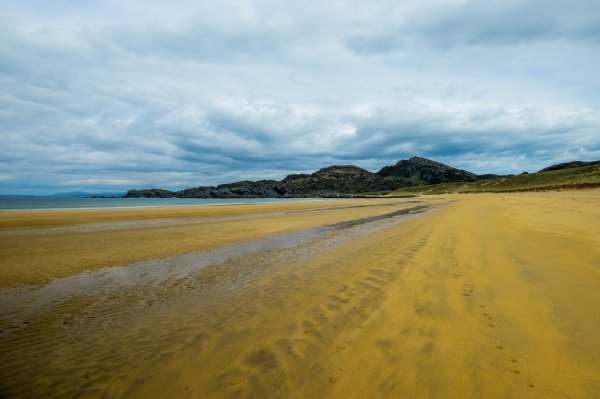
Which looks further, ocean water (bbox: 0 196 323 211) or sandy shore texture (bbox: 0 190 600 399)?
ocean water (bbox: 0 196 323 211)

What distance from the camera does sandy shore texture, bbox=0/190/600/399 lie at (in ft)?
12.6

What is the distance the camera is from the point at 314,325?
18.7 ft

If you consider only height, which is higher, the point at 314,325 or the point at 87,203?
the point at 87,203

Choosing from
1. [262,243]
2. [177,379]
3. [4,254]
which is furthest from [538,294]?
[4,254]

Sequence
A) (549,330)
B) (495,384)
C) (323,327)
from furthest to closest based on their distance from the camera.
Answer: (323,327)
(549,330)
(495,384)

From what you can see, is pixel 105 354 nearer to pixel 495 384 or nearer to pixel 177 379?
pixel 177 379

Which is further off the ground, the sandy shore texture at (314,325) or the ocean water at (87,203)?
the ocean water at (87,203)

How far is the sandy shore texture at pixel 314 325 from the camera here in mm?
3846

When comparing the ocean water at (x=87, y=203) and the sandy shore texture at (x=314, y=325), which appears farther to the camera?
the ocean water at (x=87, y=203)

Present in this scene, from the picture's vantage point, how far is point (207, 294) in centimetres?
794

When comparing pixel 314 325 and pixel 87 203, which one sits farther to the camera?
pixel 87 203

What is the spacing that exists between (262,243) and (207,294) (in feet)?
26.3

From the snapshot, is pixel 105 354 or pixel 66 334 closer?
pixel 105 354

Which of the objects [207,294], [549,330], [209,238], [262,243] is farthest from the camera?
[209,238]
